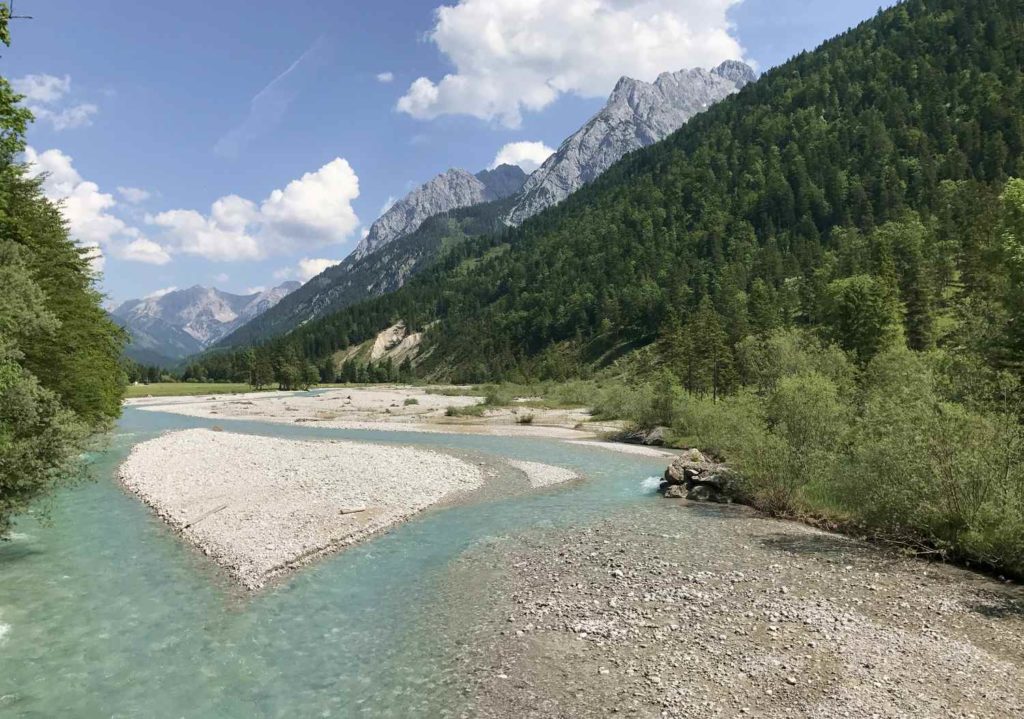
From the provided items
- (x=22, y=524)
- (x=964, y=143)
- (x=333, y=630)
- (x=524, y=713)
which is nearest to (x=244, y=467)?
(x=22, y=524)

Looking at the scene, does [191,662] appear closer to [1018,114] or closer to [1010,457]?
[1010,457]

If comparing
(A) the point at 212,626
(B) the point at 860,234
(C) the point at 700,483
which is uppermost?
(B) the point at 860,234

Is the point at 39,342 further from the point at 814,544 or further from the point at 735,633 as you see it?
the point at 814,544

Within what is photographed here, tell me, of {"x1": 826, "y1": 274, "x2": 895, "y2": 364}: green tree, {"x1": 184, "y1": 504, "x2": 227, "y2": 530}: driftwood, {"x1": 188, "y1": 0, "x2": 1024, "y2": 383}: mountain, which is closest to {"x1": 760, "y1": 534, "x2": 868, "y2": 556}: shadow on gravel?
{"x1": 184, "y1": 504, "x2": 227, "y2": 530}: driftwood

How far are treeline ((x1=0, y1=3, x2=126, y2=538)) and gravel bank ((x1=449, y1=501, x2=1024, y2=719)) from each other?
48.9 feet

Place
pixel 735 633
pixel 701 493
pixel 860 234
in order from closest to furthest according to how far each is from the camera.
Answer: pixel 735 633 < pixel 701 493 < pixel 860 234

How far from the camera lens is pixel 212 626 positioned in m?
16.2

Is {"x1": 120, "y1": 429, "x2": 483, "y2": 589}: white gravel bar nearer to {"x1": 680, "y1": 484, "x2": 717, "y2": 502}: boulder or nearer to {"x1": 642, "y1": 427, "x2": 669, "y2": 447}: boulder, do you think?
{"x1": 680, "y1": 484, "x2": 717, "y2": 502}: boulder

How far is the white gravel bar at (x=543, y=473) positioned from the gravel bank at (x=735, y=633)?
1575cm

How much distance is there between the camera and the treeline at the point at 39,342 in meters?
16.5

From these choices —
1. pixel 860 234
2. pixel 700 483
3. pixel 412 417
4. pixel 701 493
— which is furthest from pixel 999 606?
pixel 860 234

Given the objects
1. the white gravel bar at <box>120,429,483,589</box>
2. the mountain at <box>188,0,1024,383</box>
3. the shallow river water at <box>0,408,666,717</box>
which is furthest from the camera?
the mountain at <box>188,0,1024,383</box>

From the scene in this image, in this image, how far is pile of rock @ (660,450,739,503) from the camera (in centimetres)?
3175

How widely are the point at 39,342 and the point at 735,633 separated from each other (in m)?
32.5
